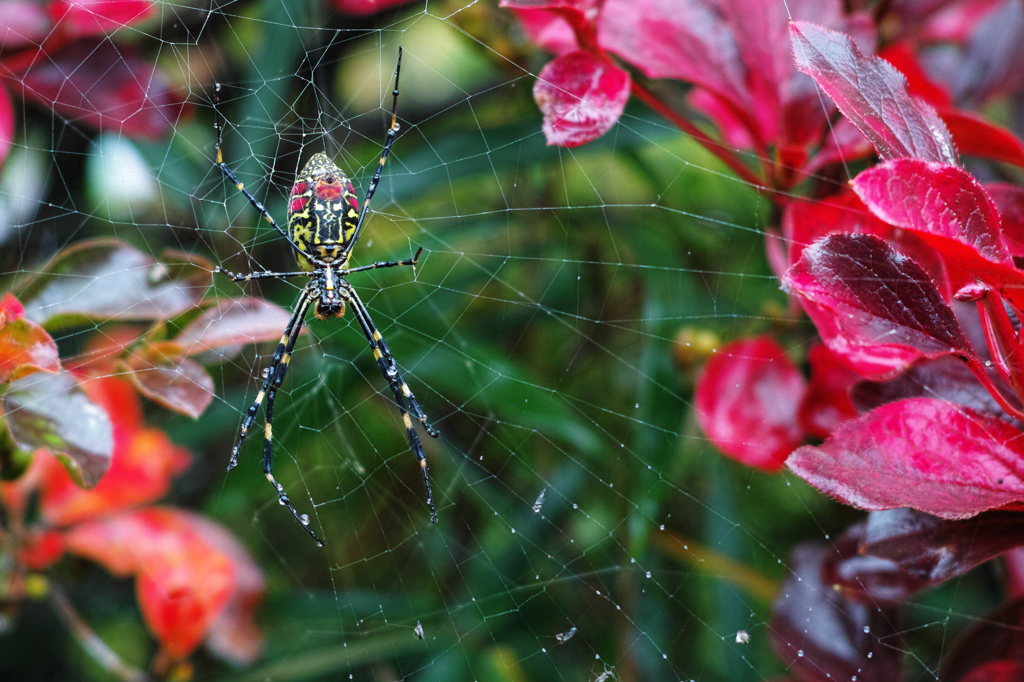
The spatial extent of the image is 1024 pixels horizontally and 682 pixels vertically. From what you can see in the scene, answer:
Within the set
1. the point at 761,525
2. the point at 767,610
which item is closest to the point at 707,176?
the point at 761,525

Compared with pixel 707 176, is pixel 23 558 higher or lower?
lower

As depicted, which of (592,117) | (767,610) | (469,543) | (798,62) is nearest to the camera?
(798,62)

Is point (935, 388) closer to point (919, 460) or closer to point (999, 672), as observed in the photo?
point (919, 460)

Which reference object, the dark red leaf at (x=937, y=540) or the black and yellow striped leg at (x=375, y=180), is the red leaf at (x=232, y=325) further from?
the dark red leaf at (x=937, y=540)

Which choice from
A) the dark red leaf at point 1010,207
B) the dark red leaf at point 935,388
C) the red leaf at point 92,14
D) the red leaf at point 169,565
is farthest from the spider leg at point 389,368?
the dark red leaf at point 1010,207

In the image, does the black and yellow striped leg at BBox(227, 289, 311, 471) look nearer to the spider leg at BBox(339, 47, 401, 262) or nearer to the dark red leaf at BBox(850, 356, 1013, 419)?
the spider leg at BBox(339, 47, 401, 262)

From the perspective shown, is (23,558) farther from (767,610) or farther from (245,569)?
(767,610)
